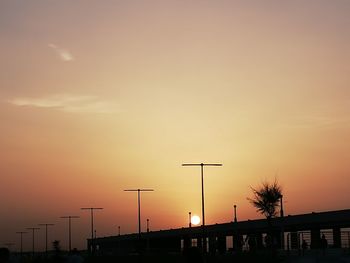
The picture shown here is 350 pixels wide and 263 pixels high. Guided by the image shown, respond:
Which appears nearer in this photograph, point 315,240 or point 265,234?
point 315,240

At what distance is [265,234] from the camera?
107 metres

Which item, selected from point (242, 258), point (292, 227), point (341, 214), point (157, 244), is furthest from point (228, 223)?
point (242, 258)

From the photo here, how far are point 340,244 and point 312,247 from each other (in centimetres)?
255

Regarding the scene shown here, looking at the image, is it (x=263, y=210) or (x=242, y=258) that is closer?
(x=242, y=258)

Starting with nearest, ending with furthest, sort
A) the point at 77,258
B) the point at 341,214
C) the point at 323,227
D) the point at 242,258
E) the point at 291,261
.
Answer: the point at 291,261 < the point at 242,258 < the point at 77,258 < the point at 341,214 < the point at 323,227

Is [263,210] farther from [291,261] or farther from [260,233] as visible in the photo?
[260,233]

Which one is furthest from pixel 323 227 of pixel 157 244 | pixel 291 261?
pixel 157 244

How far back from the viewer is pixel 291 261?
153ft

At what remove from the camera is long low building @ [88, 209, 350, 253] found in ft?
193

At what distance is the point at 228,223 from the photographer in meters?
123

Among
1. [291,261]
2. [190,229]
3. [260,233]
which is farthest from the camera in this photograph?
[190,229]

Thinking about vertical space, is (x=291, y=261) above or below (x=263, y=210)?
below

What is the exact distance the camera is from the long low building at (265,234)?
58.9 m

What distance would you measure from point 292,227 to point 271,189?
124 ft
